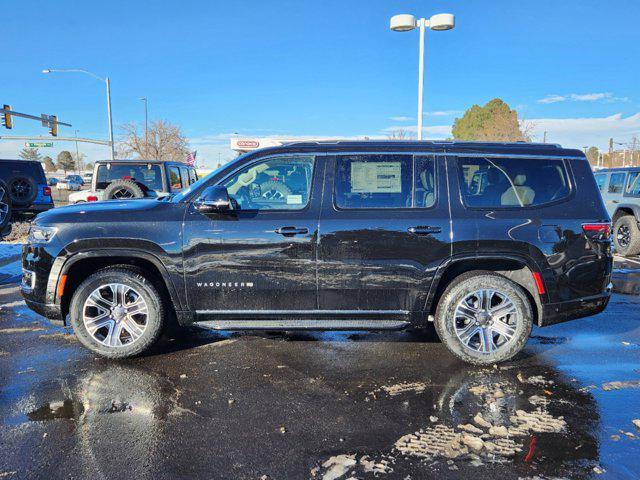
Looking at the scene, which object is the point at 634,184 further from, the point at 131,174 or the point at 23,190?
the point at 23,190

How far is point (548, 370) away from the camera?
13.7 ft

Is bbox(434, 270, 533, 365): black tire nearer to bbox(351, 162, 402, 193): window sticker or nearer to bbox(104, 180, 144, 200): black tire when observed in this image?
bbox(351, 162, 402, 193): window sticker

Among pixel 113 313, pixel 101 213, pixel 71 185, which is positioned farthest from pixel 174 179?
pixel 71 185

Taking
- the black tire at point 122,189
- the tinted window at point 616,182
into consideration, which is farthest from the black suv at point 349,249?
the tinted window at point 616,182

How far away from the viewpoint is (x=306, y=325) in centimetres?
418

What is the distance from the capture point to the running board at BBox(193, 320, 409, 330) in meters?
4.17

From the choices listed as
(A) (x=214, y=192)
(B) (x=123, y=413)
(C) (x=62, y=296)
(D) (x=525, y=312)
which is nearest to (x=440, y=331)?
(D) (x=525, y=312)

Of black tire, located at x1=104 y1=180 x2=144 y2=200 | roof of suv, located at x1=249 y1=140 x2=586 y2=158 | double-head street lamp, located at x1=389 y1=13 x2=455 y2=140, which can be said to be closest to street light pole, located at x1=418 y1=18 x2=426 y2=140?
double-head street lamp, located at x1=389 y1=13 x2=455 y2=140

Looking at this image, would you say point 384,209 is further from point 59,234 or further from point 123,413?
point 59,234

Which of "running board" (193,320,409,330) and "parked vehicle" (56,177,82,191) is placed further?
"parked vehicle" (56,177,82,191)

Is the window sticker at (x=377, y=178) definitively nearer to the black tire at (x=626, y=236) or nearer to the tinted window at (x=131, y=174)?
the tinted window at (x=131, y=174)

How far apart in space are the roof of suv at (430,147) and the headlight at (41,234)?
200 cm

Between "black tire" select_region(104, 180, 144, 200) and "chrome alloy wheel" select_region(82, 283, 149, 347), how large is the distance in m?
6.44

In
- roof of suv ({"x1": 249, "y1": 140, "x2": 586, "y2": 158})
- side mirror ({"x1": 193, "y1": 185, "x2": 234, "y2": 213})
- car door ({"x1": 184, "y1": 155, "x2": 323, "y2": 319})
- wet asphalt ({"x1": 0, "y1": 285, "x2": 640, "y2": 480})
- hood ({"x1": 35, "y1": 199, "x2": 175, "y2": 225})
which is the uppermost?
roof of suv ({"x1": 249, "y1": 140, "x2": 586, "y2": 158})
